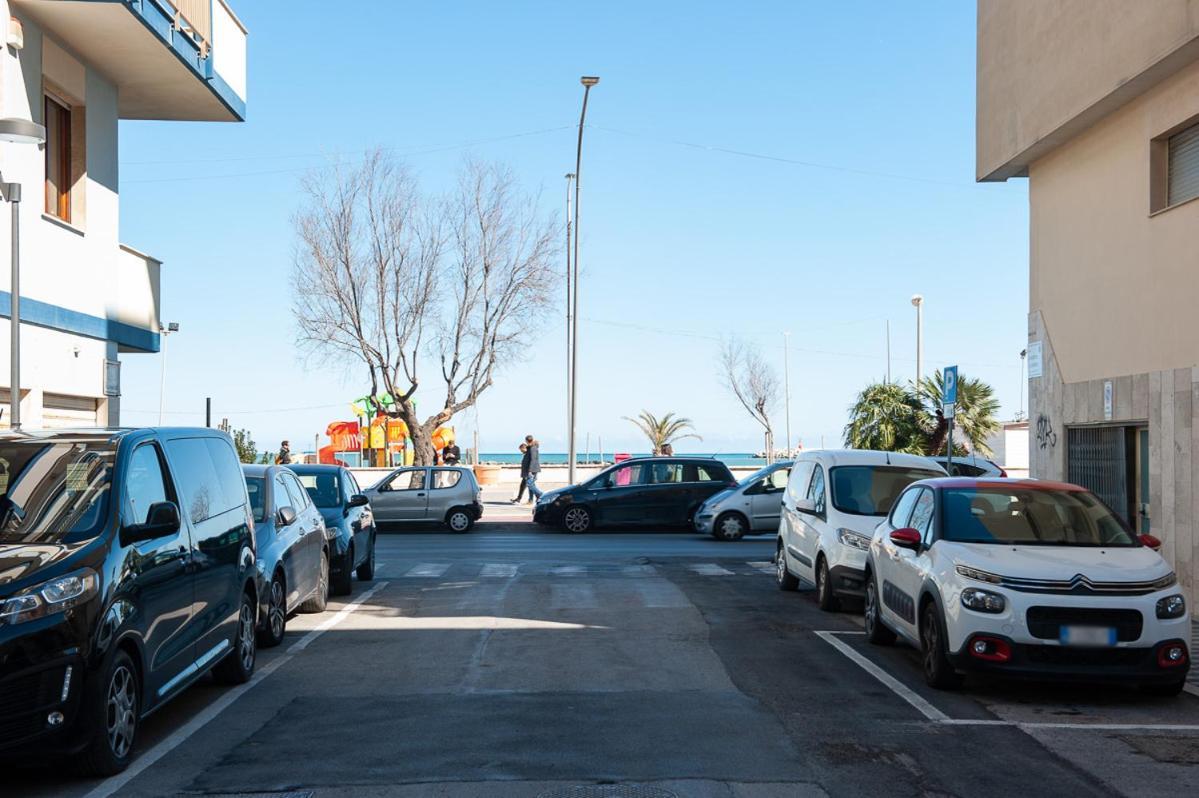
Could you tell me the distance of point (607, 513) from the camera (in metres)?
26.6

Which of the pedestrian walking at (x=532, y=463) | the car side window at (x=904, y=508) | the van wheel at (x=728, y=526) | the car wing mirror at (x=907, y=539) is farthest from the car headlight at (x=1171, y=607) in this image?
the pedestrian walking at (x=532, y=463)

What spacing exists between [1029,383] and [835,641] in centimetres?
844

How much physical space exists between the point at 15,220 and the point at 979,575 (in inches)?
399

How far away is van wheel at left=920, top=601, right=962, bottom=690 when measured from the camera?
8.97 metres

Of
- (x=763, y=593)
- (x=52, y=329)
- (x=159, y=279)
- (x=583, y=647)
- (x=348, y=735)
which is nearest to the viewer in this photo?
(x=348, y=735)

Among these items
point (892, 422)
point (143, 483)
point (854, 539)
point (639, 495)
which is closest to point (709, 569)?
point (854, 539)

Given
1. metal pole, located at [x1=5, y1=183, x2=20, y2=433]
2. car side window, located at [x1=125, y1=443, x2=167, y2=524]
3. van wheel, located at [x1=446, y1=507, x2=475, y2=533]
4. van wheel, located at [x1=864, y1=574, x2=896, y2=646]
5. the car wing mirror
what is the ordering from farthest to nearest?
van wheel, located at [x1=446, y1=507, x2=475, y2=533], metal pole, located at [x1=5, y1=183, x2=20, y2=433], van wheel, located at [x1=864, y1=574, x2=896, y2=646], the car wing mirror, car side window, located at [x1=125, y1=443, x2=167, y2=524]

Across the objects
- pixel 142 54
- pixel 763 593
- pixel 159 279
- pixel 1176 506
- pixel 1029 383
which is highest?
pixel 142 54

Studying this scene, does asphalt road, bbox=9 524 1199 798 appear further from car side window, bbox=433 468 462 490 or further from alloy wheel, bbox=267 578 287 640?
car side window, bbox=433 468 462 490

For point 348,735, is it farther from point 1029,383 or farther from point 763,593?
point 1029,383

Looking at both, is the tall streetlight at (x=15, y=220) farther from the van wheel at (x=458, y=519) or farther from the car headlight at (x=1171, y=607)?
the van wheel at (x=458, y=519)

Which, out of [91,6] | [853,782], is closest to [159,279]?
[91,6]

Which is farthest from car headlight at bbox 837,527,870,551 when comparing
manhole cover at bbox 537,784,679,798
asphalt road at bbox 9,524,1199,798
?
manhole cover at bbox 537,784,679,798

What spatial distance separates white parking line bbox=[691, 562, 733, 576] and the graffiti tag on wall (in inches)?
189
